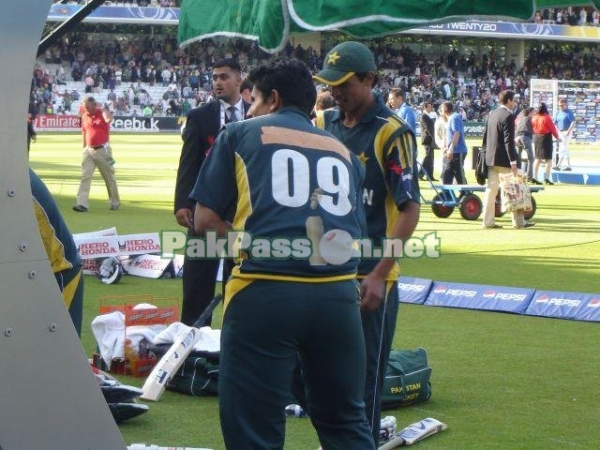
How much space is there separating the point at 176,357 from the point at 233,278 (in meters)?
2.88

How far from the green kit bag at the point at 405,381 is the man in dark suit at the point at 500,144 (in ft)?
30.5

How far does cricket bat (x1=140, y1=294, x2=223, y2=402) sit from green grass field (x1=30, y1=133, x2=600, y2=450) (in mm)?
90

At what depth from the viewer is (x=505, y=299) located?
10273mm

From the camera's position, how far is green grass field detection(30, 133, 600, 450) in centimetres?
634

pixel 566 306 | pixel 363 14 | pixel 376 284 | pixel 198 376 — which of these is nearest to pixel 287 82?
pixel 376 284

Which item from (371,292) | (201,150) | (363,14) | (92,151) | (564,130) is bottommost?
(564,130)

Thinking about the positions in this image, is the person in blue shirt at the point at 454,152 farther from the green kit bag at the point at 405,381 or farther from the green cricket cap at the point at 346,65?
the green cricket cap at the point at 346,65

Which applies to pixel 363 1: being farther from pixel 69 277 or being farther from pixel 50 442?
pixel 50 442

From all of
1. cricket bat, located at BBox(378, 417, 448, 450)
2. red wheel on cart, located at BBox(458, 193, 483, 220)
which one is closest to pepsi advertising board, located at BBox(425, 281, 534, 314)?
cricket bat, located at BBox(378, 417, 448, 450)

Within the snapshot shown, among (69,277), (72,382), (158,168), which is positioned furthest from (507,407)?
(158,168)

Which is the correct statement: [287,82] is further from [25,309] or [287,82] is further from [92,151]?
[92,151]

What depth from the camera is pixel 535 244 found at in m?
15.3

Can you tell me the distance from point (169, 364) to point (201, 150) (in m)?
1.70

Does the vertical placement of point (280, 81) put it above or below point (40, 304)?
above
